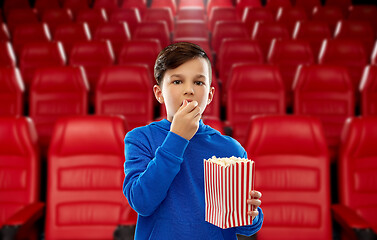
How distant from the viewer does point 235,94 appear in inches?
79.7

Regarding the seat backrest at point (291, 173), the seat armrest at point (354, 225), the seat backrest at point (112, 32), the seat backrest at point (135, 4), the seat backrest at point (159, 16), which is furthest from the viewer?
the seat backrest at point (135, 4)

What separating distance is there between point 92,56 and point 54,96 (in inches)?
27.9

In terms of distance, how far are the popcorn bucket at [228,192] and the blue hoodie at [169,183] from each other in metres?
0.03

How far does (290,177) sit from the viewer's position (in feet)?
4.00

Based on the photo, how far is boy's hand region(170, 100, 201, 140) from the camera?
1.37 feet

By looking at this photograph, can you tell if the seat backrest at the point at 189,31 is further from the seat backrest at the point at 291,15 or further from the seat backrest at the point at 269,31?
the seat backrest at the point at 291,15

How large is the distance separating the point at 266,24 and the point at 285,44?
0.87 metres

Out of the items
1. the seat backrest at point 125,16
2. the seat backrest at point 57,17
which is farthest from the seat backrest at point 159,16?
the seat backrest at point 57,17

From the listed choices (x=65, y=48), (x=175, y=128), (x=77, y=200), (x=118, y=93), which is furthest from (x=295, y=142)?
(x=65, y=48)

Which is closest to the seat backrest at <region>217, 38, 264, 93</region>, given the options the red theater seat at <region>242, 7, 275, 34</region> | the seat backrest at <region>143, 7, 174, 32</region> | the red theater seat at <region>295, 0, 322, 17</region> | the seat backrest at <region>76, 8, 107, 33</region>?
the red theater seat at <region>242, 7, 275, 34</region>

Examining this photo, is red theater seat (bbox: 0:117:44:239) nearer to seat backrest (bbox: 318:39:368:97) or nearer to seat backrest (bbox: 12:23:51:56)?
seat backrest (bbox: 318:39:368:97)

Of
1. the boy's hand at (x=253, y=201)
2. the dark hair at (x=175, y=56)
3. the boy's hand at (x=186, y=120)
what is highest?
the dark hair at (x=175, y=56)

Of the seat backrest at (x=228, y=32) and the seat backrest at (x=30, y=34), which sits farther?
the seat backrest at (x=228, y=32)

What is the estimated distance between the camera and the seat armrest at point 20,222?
39.4 inches
